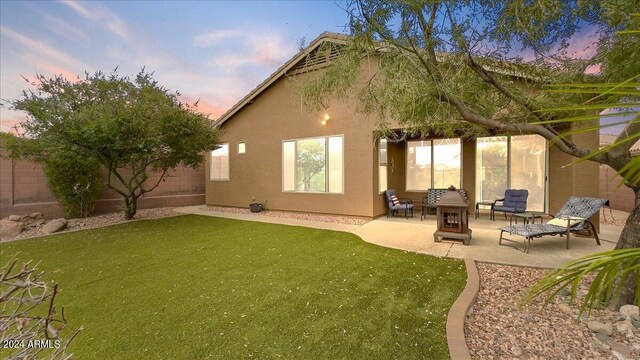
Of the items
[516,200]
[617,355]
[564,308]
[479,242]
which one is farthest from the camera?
[516,200]

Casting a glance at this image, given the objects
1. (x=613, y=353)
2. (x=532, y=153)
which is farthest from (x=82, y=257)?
(x=532, y=153)

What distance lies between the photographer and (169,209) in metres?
13.0

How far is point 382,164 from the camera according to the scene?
9820 mm

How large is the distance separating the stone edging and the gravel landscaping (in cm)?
11

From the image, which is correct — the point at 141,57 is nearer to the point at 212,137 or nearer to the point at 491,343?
the point at 212,137

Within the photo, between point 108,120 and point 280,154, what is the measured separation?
17.5 feet

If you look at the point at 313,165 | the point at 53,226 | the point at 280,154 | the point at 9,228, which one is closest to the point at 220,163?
the point at 280,154

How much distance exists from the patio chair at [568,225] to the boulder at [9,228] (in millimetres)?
12644

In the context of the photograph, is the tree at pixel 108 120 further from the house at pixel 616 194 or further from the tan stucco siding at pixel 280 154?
the house at pixel 616 194

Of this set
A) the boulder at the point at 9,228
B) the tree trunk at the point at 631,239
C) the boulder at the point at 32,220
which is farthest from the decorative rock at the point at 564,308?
the boulder at the point at 32,220

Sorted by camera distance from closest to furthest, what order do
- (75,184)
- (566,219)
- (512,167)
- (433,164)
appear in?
(566,219) < (512,167) < (433,164) < (75,184)

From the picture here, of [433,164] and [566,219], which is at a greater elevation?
[433,164]

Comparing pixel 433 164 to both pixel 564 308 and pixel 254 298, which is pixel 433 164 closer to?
pixel 564 308

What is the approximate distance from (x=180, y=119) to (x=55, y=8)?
4085mm
